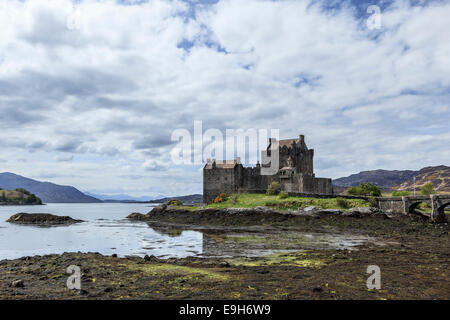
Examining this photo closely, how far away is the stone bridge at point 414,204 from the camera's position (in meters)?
43.6

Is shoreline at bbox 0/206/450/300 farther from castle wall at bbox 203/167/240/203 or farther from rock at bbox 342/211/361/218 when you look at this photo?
A: castle wall at bbox 203/167/240/203

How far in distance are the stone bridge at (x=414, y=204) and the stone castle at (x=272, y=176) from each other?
1401 cm

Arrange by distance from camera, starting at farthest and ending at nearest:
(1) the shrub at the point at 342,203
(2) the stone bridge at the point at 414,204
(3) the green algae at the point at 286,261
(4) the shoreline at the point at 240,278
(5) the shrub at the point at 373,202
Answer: (5) the shrub at the point at 373,202, (1) the shrub at the point at 342,203, (2) the stone bridge at the point at 414,204, (3) the green algae at the point at 286,261, (4) the shoreline at the point at 240,278

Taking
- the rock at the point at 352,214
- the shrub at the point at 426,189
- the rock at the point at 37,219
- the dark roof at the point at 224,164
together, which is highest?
the dark roof at the point at 224,164

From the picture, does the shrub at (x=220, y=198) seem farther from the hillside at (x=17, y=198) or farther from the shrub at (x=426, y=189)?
the hillside at (x=17, y=198)

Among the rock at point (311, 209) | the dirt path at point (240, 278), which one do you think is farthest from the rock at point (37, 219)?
the dirt path at point (240, 278)

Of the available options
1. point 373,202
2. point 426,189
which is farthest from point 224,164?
point 426,189

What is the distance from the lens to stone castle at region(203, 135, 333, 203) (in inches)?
2368

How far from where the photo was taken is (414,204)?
1828 inches

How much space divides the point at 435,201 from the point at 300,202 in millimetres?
18437

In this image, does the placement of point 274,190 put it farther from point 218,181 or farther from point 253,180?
point 218,181

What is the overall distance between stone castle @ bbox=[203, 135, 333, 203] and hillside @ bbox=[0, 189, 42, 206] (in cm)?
15602

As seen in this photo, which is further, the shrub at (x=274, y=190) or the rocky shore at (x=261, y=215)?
the shrub at (x=274, y=190)
